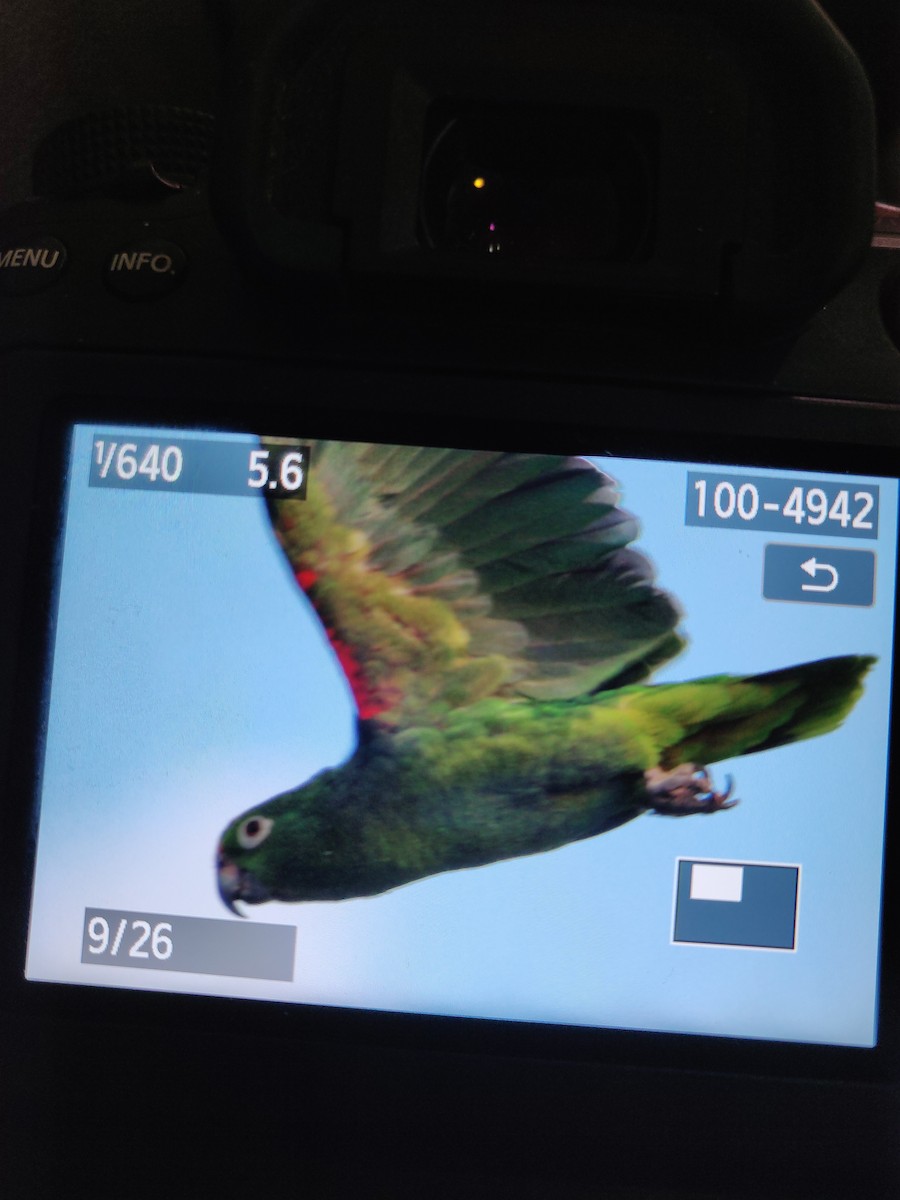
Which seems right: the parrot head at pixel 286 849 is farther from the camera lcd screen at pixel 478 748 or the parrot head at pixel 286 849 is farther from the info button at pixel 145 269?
→ the info button at pixel 145 269

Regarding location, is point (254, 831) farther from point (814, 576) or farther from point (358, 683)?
point (814, 576)

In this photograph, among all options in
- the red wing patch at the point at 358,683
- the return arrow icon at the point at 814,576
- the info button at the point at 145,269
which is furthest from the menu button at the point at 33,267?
the return arrow icon at the point at 814,576

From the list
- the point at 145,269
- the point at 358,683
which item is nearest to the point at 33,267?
the point at 145,269

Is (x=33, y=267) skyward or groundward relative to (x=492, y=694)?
skyward

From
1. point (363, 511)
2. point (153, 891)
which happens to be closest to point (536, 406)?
point (363, 511)

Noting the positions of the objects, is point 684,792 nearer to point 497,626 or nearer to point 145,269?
point 497,626

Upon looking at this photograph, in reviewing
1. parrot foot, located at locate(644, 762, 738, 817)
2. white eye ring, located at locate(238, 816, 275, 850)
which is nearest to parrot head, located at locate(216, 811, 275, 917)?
white eye ring, located at locate(238, 816, 275, 850)

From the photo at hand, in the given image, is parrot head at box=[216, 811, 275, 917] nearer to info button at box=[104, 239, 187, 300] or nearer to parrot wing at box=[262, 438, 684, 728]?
parrot wing at box=[262, 438, 684, 728]
